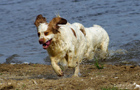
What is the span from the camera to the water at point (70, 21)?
12.0m

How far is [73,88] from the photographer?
5.55 meters

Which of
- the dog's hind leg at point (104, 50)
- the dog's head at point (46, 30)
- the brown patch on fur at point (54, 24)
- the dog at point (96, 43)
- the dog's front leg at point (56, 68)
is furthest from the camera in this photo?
the dog's hind leg at point (104, 50)

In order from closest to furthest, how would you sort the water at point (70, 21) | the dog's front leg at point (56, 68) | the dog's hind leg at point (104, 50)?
the dog's front leg at point (56, 68)
the dog's hind leg at point (104, 50)
the water at point (70, 21)

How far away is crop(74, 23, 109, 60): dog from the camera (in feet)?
32.9

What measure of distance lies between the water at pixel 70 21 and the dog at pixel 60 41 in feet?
3.82

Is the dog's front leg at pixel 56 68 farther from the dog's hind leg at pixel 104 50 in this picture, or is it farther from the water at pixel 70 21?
the dog's hind leg at pixel 104 50

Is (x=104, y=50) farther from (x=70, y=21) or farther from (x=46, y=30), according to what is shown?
(x=70, y=21)

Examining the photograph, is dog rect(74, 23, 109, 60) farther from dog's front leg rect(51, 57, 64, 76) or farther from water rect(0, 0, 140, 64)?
dog's front leg rect(51, 57, 64, 76)

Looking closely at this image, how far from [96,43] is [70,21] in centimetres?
707

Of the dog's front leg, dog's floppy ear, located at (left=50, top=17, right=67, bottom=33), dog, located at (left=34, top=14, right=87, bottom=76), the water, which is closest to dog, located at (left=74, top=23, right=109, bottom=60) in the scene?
the water

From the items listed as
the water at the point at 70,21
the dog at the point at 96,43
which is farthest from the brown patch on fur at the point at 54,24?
the dog at the point at 96,43

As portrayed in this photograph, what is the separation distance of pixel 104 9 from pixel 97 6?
3.90 feet

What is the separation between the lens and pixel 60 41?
670 centimetres

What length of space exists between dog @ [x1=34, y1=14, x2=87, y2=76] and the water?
116 cm
